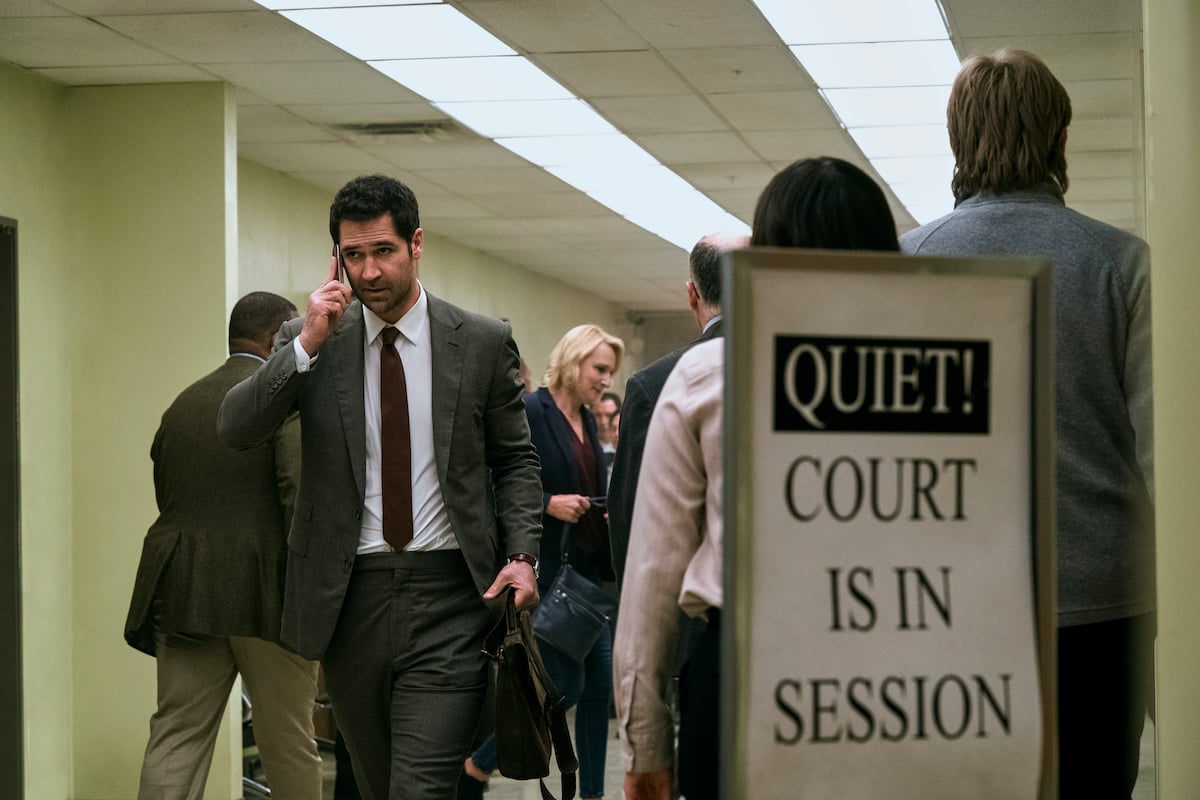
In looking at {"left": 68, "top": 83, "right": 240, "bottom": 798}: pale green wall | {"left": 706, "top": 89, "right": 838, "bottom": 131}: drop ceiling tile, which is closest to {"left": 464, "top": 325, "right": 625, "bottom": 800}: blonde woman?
{"left": 68, "top": 83, "right": 240, "bottom": 798}: pale green wall

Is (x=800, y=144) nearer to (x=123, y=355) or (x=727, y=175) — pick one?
(x=727, y=175)

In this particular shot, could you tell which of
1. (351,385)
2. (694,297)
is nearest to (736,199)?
(694,297)

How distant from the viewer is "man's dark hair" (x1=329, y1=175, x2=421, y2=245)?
10.7 ft

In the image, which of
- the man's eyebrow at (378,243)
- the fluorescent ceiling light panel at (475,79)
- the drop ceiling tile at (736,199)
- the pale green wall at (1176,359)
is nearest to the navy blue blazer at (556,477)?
the fluorescent ceiling light panel at (475,79)

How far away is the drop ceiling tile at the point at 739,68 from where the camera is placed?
617 cm

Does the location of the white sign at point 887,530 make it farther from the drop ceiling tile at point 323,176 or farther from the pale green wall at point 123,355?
the drop ceiling tile at point 323,176

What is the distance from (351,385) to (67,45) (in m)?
3.02

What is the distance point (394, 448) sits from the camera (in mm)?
3242

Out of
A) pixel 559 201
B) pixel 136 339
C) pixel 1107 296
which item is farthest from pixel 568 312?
pixel 1107 296

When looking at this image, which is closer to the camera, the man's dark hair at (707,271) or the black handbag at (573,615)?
the man's dark hair at (707,271)

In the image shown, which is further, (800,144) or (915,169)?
(915,169)

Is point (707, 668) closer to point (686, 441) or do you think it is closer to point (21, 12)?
point (686, 441)

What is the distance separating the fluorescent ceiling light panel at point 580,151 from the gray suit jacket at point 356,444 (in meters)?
4.76

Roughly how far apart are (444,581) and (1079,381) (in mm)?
1447
